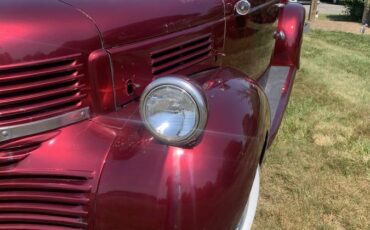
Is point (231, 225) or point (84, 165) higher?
point (84, 165)

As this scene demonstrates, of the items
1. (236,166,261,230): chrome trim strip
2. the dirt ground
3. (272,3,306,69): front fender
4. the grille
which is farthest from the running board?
the dirt ground

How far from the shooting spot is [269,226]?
110 inches

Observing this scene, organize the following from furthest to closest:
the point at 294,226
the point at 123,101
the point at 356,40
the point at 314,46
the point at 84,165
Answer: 1. the point at 356,40
2. the point at 314,46
3. the point at 294,226
4. the point at 123,101
5. the point at 84,165

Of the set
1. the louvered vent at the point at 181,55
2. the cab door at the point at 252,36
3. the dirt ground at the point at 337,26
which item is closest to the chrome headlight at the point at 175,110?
the louvered vent at the point at 181,55

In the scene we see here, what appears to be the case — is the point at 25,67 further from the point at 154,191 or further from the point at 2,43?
the point at 154,191

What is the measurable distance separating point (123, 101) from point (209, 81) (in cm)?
37

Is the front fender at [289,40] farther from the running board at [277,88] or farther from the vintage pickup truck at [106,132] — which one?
the vintage pickup truck at [106,132]

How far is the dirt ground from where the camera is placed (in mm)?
12597

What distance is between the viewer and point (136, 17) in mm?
1918

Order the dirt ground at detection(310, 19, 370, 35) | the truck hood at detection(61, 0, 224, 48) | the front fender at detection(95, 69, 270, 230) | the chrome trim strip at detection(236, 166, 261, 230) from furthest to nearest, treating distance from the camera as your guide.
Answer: the dirt ground at detection(310, 19, 370, 35)
the chrome trim strip at detection(236, 166, 261, 230)
the truck hood at detection(61, 0, 224, 48)
the front fender at detection(95, 69, 270, 230)

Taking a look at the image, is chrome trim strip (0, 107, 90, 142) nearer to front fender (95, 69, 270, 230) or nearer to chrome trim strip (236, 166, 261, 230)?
front fender (95, 69, 270, 230)

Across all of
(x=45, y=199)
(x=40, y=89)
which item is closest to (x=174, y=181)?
(x=45, y=199)

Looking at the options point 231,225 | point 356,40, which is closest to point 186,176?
point 231,225

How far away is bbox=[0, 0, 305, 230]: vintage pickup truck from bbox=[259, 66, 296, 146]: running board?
919 millimetres
